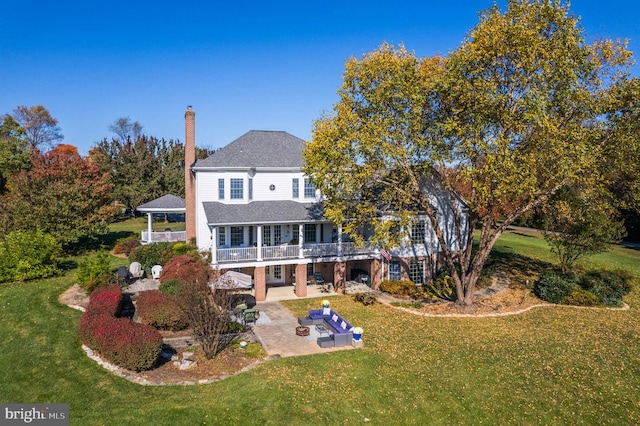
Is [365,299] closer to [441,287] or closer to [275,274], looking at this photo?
[441,287]

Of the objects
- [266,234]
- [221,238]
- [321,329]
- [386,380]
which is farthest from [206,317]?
[266,234]

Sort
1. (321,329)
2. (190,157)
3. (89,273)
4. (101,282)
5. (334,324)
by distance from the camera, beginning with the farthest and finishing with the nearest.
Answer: (190,157), (89,273), (101,282), (321,329), (334,324)

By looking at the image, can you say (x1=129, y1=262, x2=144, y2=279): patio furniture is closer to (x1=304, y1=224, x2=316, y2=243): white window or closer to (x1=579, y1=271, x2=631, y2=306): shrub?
(x1=304, y1=224, x2=316, y2=243): white window

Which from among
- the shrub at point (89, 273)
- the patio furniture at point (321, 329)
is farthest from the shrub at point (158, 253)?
the patio furniture at point (321, 329)

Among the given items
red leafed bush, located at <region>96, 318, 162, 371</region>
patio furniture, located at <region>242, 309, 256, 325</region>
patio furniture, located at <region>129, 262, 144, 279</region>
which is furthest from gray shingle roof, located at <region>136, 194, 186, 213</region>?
red leafed bush, located at <region>96, 318, 162, 371</region>

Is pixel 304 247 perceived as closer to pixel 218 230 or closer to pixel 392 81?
pixel 218 230

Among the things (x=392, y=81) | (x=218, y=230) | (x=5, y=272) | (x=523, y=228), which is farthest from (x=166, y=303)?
(x=523, y=228)
